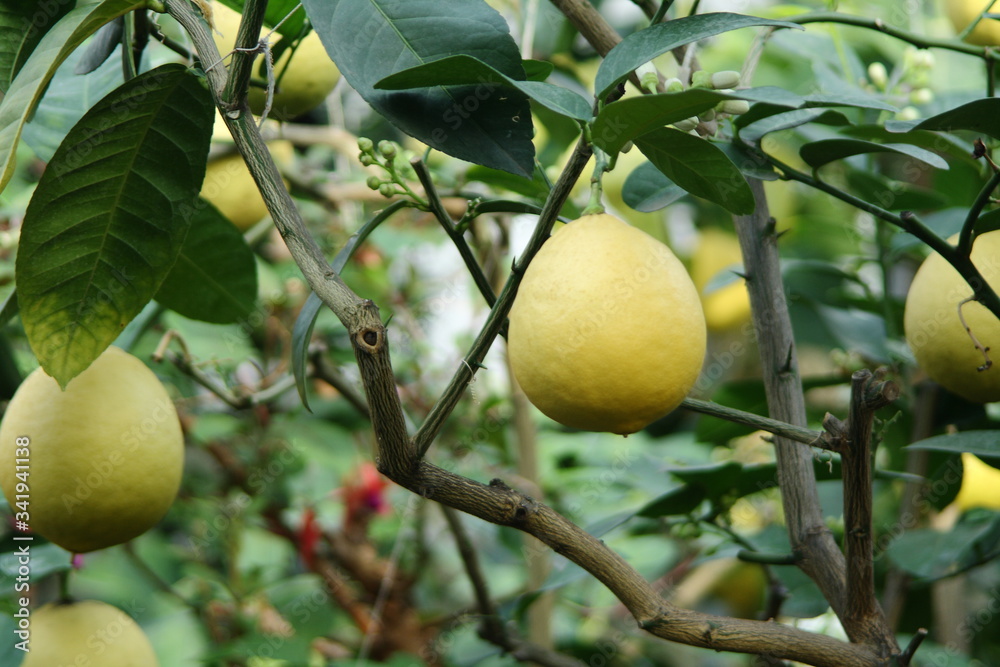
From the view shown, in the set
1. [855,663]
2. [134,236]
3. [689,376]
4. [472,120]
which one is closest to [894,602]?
[855,663]

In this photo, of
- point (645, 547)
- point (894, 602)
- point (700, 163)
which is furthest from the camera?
point (645, 547)

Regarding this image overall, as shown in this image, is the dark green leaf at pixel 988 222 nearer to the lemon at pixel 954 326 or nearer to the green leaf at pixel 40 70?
the lemon at pixel 954 326

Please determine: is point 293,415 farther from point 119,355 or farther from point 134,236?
point 134,236

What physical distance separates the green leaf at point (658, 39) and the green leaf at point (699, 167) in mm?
39

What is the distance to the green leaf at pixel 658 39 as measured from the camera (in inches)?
17.6

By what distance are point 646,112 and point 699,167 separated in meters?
0.06

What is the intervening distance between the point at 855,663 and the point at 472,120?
41 cm

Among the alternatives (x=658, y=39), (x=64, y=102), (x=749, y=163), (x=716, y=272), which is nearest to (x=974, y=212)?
(x=749, y=163)

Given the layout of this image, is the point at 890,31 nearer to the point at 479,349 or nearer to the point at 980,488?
the point at 479,349

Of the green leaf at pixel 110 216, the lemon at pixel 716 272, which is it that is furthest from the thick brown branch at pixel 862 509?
the lemon at pixel 716 272

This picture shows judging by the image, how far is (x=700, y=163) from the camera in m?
0.49

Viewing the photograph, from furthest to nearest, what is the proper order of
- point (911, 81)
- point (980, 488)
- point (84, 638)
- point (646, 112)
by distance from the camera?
point (980, 488), point (911, 81), point (84, 638), point (646, 112)

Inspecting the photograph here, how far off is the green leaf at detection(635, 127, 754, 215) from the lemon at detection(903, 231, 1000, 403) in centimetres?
27

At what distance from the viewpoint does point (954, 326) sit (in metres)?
0.68
